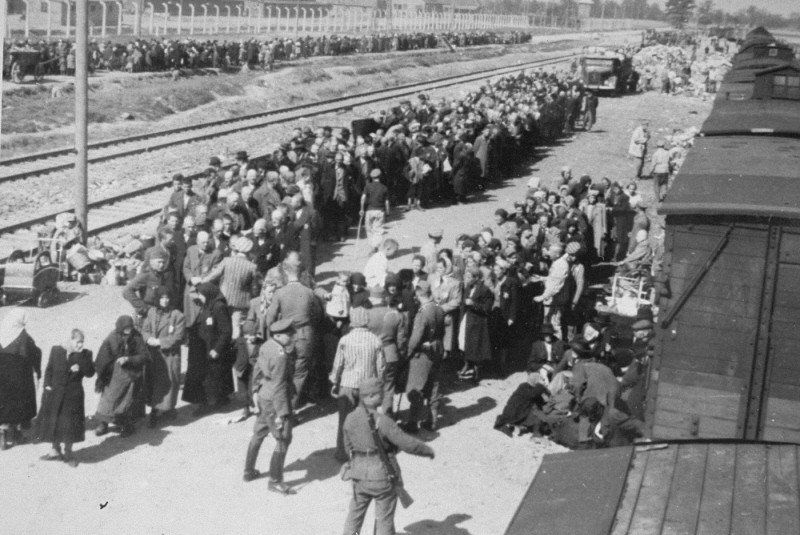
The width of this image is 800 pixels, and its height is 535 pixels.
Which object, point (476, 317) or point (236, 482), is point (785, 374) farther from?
point (236, 482)

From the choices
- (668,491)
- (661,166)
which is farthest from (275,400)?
(661,166)

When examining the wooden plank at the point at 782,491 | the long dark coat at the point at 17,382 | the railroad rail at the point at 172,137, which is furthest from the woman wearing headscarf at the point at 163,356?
the railroad rail at the point at 172,137

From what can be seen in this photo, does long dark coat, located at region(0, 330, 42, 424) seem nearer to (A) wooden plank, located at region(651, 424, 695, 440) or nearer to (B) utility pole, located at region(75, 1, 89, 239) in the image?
(A) wooden plank, located at region(651, 424, 695, 440)

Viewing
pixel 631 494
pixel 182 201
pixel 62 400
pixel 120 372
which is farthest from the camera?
pixel 182 201

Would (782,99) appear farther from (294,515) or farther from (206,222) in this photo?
(294,515)

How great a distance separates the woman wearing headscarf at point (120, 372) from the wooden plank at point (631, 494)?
212 inches

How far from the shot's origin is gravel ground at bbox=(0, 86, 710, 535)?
8.32m

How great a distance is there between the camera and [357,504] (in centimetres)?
757

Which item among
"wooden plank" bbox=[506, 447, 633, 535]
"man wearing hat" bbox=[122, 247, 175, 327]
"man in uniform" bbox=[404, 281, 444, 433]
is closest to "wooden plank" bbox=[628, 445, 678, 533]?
"wooden plank" bbox=[506, 447, 633, 535]

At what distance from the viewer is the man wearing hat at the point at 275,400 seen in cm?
883

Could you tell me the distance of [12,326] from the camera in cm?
933

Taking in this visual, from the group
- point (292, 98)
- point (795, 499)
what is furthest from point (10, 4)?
point (795, 499)

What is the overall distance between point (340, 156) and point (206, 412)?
774 centimetres

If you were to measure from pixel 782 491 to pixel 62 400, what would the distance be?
6371mm
